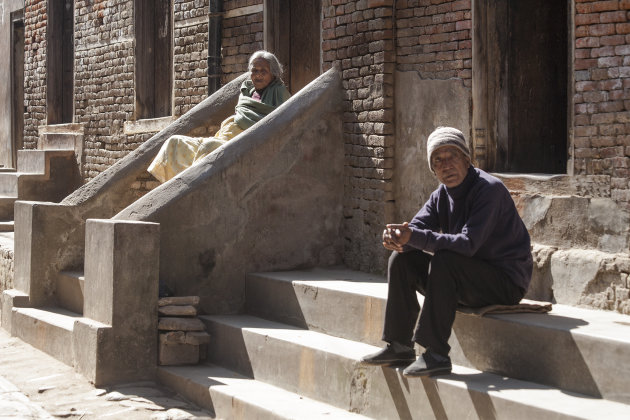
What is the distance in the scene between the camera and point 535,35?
658 cm

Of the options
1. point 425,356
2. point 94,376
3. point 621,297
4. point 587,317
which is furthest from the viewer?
point 94,376

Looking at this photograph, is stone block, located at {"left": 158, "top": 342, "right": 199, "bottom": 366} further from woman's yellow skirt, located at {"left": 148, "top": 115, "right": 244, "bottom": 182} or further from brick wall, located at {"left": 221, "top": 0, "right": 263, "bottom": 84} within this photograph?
brick wall, located at {"left": 221, "top": 0, "right": 263, "bottom": 84}

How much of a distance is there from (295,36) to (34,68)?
704cm

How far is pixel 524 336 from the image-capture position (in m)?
4.54

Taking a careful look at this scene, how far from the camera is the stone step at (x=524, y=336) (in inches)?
166

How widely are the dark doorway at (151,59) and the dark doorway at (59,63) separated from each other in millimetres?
2812

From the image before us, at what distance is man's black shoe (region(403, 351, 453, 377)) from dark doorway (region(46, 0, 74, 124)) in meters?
10.8

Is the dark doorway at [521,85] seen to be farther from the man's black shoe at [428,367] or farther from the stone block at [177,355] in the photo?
the stone block at [177,355]

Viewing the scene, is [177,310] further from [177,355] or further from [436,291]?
[436,291]

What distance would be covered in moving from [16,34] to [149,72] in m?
5.35

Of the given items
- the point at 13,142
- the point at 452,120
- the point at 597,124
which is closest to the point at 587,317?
the point at 597,124

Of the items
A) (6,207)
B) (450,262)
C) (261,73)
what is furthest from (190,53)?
(450,262)

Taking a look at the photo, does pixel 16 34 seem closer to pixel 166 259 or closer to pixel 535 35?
pixel 166 259

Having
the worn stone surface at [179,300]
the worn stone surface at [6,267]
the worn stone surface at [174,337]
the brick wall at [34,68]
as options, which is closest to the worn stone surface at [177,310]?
the worn stone surface at [179,300]
